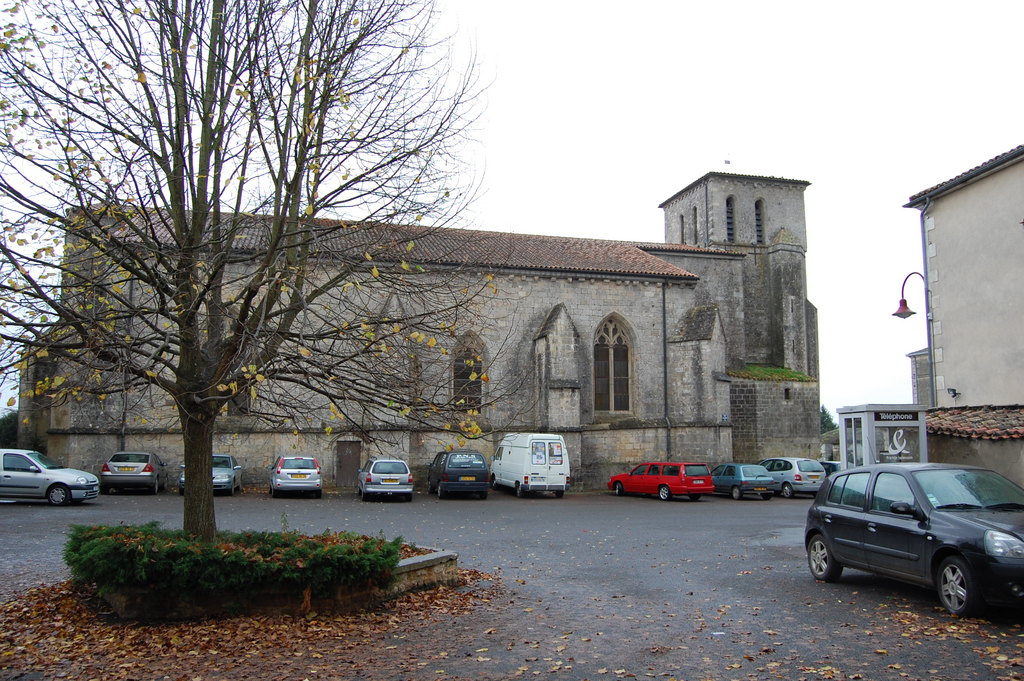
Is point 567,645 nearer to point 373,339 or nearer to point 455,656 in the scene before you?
point 455,656

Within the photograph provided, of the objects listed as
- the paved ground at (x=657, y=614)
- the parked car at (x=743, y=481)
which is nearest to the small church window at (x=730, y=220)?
the parked car at (x=743, y=481)

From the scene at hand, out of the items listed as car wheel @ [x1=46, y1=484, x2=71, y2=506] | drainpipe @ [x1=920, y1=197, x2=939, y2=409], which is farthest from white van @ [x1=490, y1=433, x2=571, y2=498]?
car wheel @ [x1=46, y1=484, x2=71, y2=506]

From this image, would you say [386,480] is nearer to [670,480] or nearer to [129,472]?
[129,472]

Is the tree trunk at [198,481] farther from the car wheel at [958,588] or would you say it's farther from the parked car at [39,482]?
the parked car at [39,482]

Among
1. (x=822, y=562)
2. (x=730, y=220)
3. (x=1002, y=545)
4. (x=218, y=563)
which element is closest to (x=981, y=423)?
(x=822, y=562)

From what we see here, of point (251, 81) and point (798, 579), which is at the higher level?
point (251, 81)

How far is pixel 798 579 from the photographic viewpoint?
10719 millimetres

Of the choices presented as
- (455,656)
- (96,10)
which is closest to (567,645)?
(455,656)

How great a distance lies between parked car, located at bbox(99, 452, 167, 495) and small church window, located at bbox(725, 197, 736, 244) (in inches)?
1105

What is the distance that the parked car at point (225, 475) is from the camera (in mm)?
24391

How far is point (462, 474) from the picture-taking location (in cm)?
2533

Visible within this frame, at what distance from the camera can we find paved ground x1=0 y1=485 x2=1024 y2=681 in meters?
6.70

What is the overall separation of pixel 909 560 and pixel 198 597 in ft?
25.2

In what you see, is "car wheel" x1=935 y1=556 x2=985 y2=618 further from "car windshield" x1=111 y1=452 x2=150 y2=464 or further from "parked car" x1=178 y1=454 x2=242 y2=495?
"car windshield" x1=111 y1=452 x2=150 y2=464
